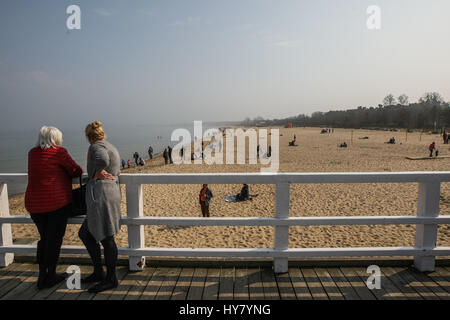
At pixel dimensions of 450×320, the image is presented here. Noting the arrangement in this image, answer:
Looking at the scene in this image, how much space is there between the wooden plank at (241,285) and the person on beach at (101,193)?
1213mm

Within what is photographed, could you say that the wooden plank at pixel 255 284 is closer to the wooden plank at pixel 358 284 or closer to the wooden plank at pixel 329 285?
the wooden plank at pixel 329 285

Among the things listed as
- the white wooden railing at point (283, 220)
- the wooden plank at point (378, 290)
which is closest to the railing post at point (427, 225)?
the white wooden railing at point (283, 220)

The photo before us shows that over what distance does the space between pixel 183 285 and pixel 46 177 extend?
162 centimetres

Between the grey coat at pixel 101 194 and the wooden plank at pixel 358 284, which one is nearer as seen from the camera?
the grey coat at pixel 101 194

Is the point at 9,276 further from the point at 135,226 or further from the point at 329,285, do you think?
the point at 329,285

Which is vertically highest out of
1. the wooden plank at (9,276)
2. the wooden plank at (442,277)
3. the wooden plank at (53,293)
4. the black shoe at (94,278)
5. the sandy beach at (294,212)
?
the black shoe at (94,278)

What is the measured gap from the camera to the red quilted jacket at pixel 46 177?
8.04 feet

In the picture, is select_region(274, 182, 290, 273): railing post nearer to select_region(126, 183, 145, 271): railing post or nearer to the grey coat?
select_region(126, 183, 145, 271): railing post

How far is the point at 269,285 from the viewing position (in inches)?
104

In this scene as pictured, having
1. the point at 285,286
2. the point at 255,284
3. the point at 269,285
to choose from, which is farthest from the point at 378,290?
the point at 255,284

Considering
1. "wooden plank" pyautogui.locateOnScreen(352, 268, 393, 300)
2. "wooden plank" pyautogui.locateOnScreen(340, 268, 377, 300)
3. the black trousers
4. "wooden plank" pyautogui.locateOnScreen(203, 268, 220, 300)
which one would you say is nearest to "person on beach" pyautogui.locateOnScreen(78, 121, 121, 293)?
the black trousers

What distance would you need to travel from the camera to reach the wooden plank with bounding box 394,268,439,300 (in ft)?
8.05

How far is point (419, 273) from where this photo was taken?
2.84 meters

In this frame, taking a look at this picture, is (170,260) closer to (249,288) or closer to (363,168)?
(249,288)
